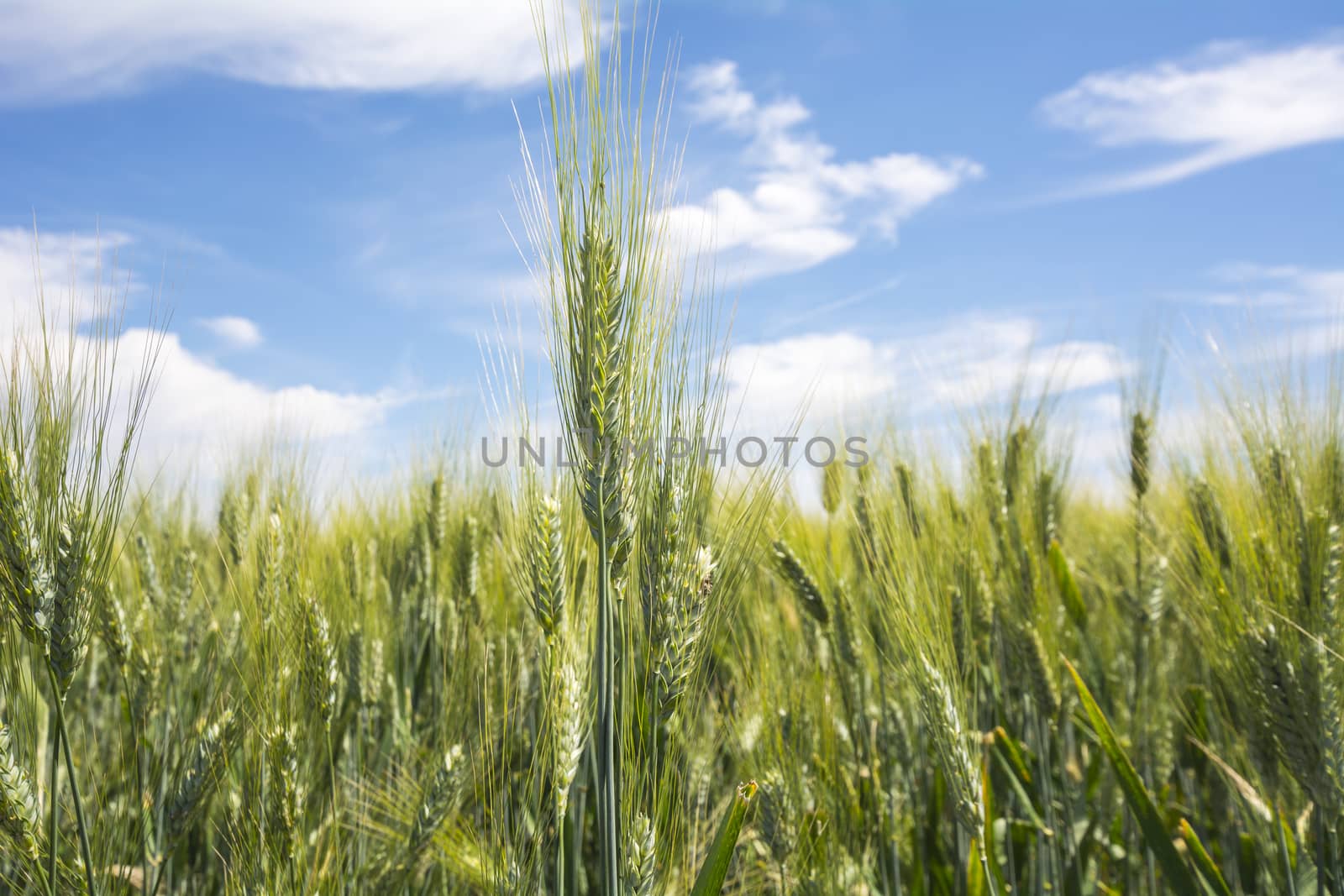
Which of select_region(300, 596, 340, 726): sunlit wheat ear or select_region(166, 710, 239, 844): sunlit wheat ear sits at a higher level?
select_region(300, 596, 340, 726): sunlit wheat ear

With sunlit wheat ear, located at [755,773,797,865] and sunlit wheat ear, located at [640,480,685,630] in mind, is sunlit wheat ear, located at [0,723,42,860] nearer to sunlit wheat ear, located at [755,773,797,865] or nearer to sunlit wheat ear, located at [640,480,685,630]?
sunlit wheat ear, located at [640,480,685,630]

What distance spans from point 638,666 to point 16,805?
1.19m

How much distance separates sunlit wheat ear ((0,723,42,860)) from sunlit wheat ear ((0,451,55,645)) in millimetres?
209

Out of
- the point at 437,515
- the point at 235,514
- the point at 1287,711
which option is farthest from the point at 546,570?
the point at 235,514

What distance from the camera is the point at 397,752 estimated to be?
2.99m

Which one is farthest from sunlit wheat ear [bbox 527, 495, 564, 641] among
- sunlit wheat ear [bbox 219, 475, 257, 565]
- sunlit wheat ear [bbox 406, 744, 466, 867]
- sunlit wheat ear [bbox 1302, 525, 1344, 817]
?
sunlit wheat ear [bbox 219, 475, 257, 565]

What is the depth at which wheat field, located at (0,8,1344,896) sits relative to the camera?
1.53m

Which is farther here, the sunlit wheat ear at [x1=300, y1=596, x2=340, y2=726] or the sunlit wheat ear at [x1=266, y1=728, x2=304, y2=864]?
the sunlit wheat ear at [x1=300, y1=596, x2=340, y2=726]

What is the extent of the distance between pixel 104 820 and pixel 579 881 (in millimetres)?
1237

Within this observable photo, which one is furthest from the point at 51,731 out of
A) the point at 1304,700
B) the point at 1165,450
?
the point at 1165,450

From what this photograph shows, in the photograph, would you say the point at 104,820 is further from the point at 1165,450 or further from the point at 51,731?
the point at 1165,450

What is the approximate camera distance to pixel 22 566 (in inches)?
61.8

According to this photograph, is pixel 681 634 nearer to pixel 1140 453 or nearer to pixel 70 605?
pixel 70 605

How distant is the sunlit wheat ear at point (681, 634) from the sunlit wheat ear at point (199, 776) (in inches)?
46.8
